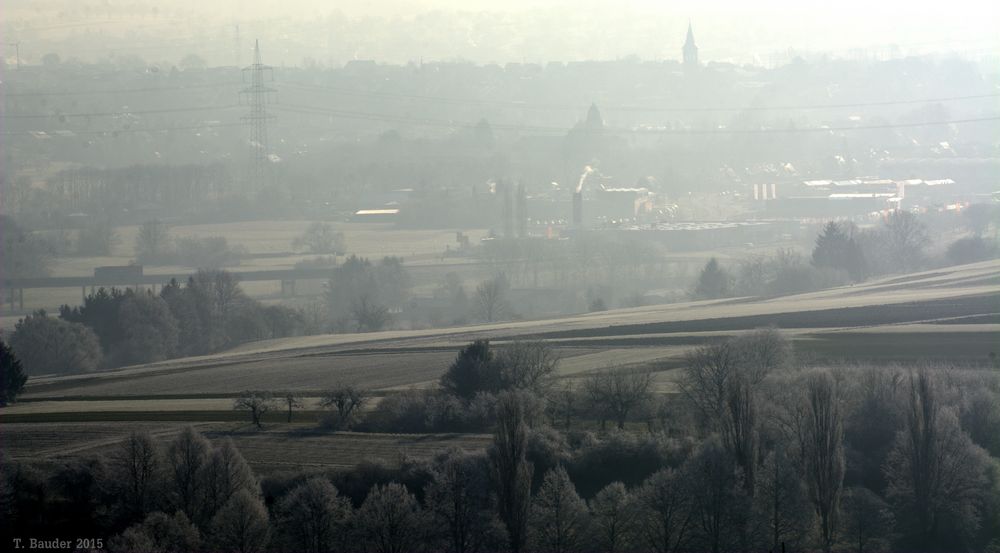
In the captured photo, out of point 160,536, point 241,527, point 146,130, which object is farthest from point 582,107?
point 160,536

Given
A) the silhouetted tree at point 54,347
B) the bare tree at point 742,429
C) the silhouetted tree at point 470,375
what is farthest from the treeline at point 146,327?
the bare tree at point 742,429

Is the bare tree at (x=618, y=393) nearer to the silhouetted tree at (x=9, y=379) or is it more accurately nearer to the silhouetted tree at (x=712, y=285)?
the silhouetted tree at (x=9, y=379)

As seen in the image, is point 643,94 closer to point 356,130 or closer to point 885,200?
point 356,130

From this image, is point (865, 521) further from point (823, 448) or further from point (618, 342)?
point (618, 342)

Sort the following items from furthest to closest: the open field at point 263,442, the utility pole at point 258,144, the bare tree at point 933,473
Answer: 1. the utility pole at point 258,144
2. the open field at point 263,442
3. the bare tree at point 933,473

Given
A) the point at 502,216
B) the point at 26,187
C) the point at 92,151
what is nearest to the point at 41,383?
the point at 502,216
